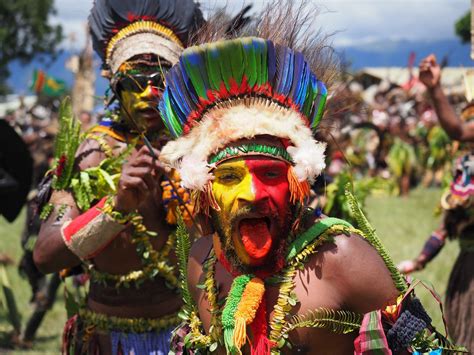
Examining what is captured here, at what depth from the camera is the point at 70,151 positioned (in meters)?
3.47

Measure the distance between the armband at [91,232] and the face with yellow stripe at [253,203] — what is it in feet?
3.14

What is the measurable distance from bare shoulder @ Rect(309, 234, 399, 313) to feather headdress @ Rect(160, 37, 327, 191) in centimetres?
24

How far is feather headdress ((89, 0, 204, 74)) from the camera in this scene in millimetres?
3551

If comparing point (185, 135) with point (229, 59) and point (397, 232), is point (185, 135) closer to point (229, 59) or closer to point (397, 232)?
point (229, 59)

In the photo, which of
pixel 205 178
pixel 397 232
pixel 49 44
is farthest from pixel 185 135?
pixel 49 44

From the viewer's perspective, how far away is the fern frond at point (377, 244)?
7.29 feet

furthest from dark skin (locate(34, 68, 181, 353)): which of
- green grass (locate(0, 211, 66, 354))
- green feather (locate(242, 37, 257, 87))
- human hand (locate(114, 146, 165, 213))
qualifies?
green grass (locate(0, 211, 66, 354))

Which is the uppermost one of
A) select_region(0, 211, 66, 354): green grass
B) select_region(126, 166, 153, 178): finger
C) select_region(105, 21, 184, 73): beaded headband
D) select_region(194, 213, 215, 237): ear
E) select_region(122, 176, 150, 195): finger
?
select_region(105, 21, 184, 73): beaded headband

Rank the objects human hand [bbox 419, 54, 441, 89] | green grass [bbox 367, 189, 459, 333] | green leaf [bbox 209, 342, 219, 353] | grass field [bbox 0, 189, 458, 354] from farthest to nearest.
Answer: green grass [bbox 367, 189, 459, 333] < grass field [bbox 0, 189, 458, 354] < human hand [bbox 419, 54, 441, 89] < green leaf [bbox 209, 342, 219, 353]

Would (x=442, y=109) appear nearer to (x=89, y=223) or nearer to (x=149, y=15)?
(x=149, y=15)

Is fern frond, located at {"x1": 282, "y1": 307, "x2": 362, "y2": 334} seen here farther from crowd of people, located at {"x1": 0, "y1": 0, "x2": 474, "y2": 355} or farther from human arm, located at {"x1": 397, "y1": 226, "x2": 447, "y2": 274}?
human arm, located at {"x1": 397, "y1": 226, "x2": 447, "y2": 274}

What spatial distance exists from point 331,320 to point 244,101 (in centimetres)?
72

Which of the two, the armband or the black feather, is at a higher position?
Answer: the black feather

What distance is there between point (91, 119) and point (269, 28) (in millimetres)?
9616
